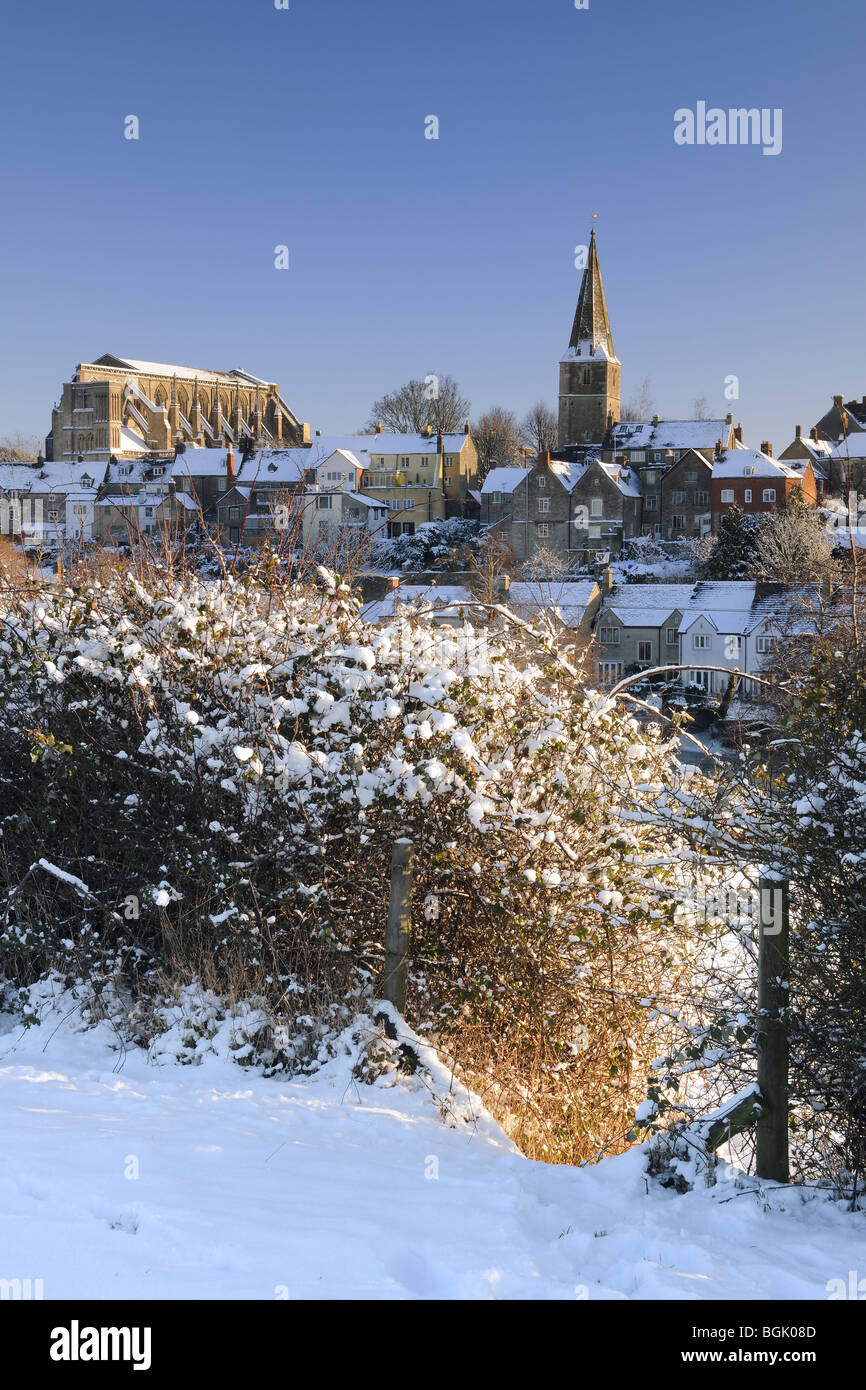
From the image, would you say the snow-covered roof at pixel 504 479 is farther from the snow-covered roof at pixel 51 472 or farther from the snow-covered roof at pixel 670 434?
the snow-covered roof at pixel 51 472

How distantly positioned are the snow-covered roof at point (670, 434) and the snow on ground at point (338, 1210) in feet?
249

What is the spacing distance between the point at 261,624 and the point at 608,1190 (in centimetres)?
374

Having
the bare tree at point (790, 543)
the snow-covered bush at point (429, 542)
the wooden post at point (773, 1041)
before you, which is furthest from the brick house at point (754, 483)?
the wooden post at point (773, 1041)

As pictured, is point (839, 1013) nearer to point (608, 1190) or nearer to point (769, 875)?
point (769, 875)

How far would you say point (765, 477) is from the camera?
6831cm

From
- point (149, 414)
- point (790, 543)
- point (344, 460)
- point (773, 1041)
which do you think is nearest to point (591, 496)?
point (344, 460)

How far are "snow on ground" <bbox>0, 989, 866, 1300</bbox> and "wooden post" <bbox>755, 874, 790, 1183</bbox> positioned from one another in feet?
0.59

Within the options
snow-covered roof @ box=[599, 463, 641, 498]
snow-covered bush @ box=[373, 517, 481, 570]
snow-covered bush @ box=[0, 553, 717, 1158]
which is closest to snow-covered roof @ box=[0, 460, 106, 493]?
snow-covered bush @ box=[373, 517, 481, 570]

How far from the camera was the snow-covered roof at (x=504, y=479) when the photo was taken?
73.9 m

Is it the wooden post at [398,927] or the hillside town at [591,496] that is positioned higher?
the hillside town at [591,496]

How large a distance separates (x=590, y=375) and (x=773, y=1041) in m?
89.3

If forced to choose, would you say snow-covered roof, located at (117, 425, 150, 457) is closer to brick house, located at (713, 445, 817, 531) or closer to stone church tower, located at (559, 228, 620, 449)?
stone church tower, located at (559, 228, 620, 449)
